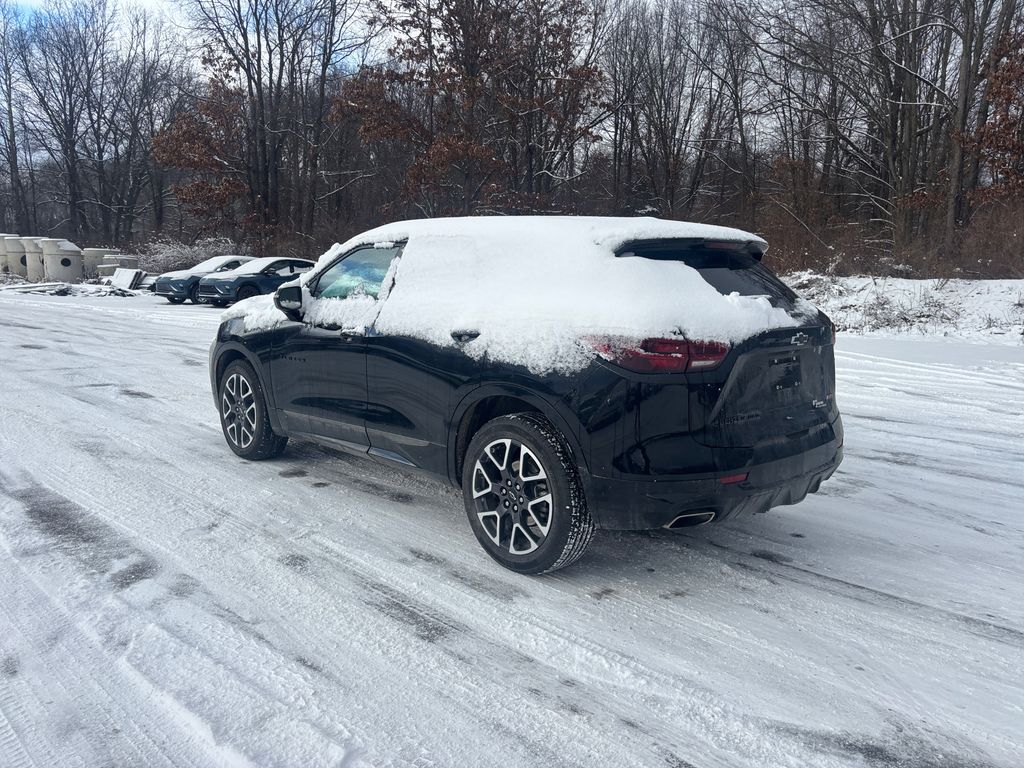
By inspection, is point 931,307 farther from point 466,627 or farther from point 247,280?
point 247,280

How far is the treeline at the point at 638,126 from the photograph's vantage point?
1811cm

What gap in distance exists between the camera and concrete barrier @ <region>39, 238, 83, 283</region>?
32.2 metres

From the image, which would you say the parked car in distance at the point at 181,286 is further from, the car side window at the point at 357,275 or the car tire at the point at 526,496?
the car tire at the point at 526,496

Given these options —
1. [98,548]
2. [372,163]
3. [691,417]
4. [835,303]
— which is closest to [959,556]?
[691,417]

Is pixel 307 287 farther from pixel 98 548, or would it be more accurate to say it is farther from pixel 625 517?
pixel 625 517

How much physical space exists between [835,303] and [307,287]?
43.5 ft

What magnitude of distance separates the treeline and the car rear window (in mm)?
13474

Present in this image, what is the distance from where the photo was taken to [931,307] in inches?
546

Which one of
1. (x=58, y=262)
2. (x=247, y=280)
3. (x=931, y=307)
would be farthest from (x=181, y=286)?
(x=931, y=307)

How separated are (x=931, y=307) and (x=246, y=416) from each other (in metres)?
12.9

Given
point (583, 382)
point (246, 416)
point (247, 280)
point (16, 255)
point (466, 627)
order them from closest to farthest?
point (466, 627) < point (583, 382) < point (246, 416) < point (247, 280) < point (16, 255)

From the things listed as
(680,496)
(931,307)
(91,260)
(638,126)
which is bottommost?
Result: (680,496)

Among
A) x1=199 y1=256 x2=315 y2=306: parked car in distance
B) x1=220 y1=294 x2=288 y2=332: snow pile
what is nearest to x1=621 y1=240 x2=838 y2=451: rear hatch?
x1=220 y1=294 x2=288 y2=332: snow pile

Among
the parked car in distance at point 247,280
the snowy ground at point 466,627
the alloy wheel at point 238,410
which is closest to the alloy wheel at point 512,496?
the snowy ground at point 466,627
